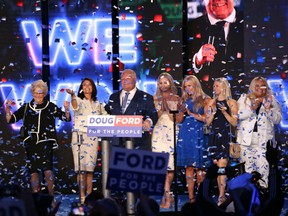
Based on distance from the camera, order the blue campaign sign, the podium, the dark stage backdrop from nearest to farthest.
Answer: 1. the blue campaign sign
2. the podium
3. the dark stage backdrop

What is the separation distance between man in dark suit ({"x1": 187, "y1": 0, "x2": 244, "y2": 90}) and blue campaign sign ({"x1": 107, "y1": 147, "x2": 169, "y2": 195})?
681 centimetres

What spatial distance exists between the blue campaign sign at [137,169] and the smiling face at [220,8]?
→ 6929 mm

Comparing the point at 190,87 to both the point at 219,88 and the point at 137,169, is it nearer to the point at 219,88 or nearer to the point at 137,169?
the point at 219,88

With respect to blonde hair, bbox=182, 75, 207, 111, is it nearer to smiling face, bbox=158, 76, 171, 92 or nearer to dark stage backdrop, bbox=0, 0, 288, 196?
smiling face, bbox=158, 76, 171, 92

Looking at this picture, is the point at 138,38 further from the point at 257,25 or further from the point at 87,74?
the point at 257,25

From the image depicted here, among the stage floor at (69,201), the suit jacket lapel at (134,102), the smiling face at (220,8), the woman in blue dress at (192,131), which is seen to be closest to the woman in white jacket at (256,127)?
the woman in blue dress at (192,131)

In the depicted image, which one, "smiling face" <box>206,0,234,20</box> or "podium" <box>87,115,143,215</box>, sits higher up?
"smiling face" <box>206,0,234,20</box>

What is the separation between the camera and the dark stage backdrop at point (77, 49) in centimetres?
1336

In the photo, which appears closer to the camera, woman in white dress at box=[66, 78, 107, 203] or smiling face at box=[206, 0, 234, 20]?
woman in white dress at box=[66, 78, 107, 203]

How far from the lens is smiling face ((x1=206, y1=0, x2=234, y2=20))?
13117 mm

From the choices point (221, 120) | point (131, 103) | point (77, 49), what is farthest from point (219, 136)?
point (77, 49)

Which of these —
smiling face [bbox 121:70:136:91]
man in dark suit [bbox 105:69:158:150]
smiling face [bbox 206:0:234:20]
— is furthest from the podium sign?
smiling face [bbox 206:0:234:20]

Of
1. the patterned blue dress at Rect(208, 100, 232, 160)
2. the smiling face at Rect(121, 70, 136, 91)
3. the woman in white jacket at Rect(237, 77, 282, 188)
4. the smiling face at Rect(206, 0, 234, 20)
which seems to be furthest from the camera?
the smiling face at Rect(206, 0, 234, 20)

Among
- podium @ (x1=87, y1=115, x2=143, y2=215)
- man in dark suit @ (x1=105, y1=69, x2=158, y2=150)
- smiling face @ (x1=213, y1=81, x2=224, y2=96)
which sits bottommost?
podium @ (x1=87, y1=115, x2=143, y2=215)
